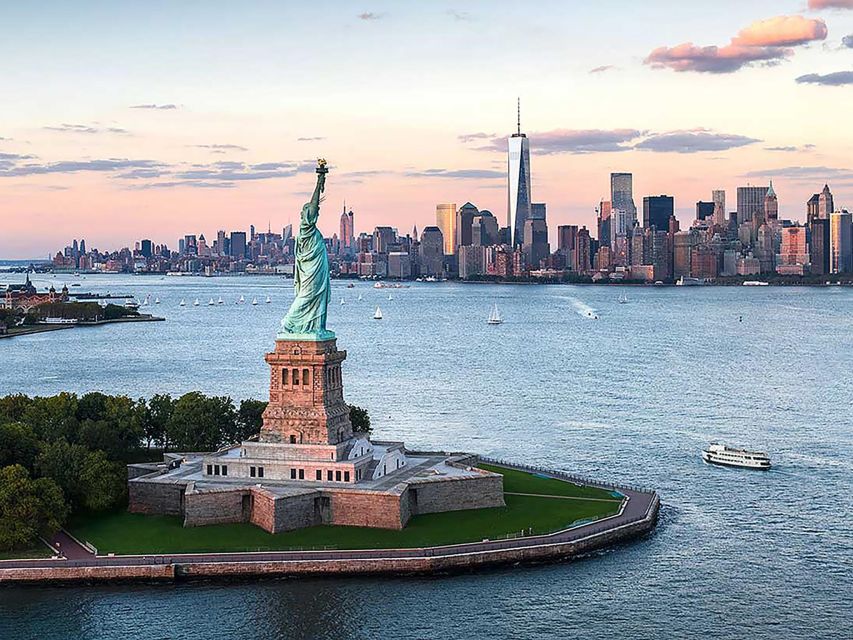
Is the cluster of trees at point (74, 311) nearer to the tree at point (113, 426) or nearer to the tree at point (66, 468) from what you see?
the tree at point (113, 426)

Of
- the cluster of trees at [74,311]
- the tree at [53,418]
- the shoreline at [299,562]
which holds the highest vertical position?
the cluster of trees at [74,311]

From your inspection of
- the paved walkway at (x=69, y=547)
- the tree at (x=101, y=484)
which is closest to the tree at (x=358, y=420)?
the tree at (x=101, y=484)

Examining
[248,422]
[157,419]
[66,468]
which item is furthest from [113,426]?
[66,468]

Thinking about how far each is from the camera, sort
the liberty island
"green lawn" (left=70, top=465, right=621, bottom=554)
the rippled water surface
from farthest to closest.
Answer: "green lawn" (left=70, top=465, right=621, bottom=554) < the liberty island < the rippled water surface

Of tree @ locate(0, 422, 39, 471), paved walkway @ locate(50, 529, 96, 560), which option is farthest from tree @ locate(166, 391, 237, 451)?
paved walkway @ locate(50, 529, 96, 560)

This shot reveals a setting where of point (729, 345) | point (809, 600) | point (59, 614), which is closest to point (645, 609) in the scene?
point (809, 600)

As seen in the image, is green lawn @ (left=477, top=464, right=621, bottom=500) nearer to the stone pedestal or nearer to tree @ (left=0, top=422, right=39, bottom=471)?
the stone pedestal
